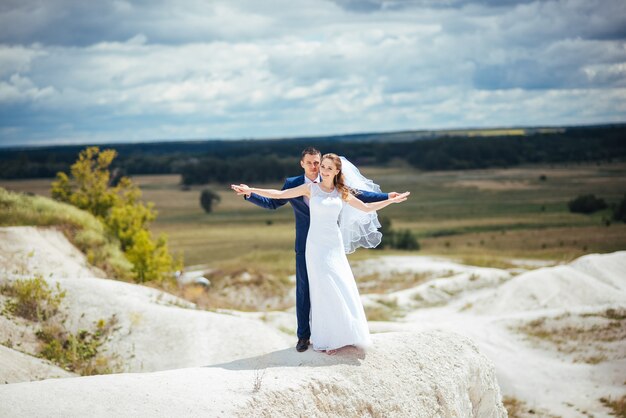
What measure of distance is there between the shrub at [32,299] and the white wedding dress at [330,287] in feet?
29.4

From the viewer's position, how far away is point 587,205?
75.3 m

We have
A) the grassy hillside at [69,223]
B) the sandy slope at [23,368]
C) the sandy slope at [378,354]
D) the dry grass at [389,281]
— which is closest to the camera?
the sandy slope at [378,354]

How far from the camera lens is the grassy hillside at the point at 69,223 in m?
22.8

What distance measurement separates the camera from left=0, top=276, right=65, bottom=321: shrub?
14930 mm

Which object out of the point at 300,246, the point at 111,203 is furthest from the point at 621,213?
the point at 300,246

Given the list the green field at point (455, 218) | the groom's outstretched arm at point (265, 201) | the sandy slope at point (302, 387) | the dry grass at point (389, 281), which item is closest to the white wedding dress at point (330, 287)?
the sandy slope at point (302, 387)

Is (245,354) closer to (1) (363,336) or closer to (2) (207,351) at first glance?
(2) (207,351)

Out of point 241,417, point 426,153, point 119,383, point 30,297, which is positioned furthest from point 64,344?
point 426,153

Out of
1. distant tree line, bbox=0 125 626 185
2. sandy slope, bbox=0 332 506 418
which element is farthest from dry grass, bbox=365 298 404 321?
distant tree line, bbox=0 125 626 185

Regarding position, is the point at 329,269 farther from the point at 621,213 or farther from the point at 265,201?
the point at 621,213

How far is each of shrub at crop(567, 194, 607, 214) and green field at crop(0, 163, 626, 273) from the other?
1278 mm

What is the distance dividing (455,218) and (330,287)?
246 ft

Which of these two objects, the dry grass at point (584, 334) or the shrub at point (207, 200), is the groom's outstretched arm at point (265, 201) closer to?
the dry grass at point (584, 334)

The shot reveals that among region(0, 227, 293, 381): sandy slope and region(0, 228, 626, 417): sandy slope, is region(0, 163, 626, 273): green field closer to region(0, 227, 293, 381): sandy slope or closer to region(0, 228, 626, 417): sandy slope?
region(0, 228, 626, 417): sandy slope
